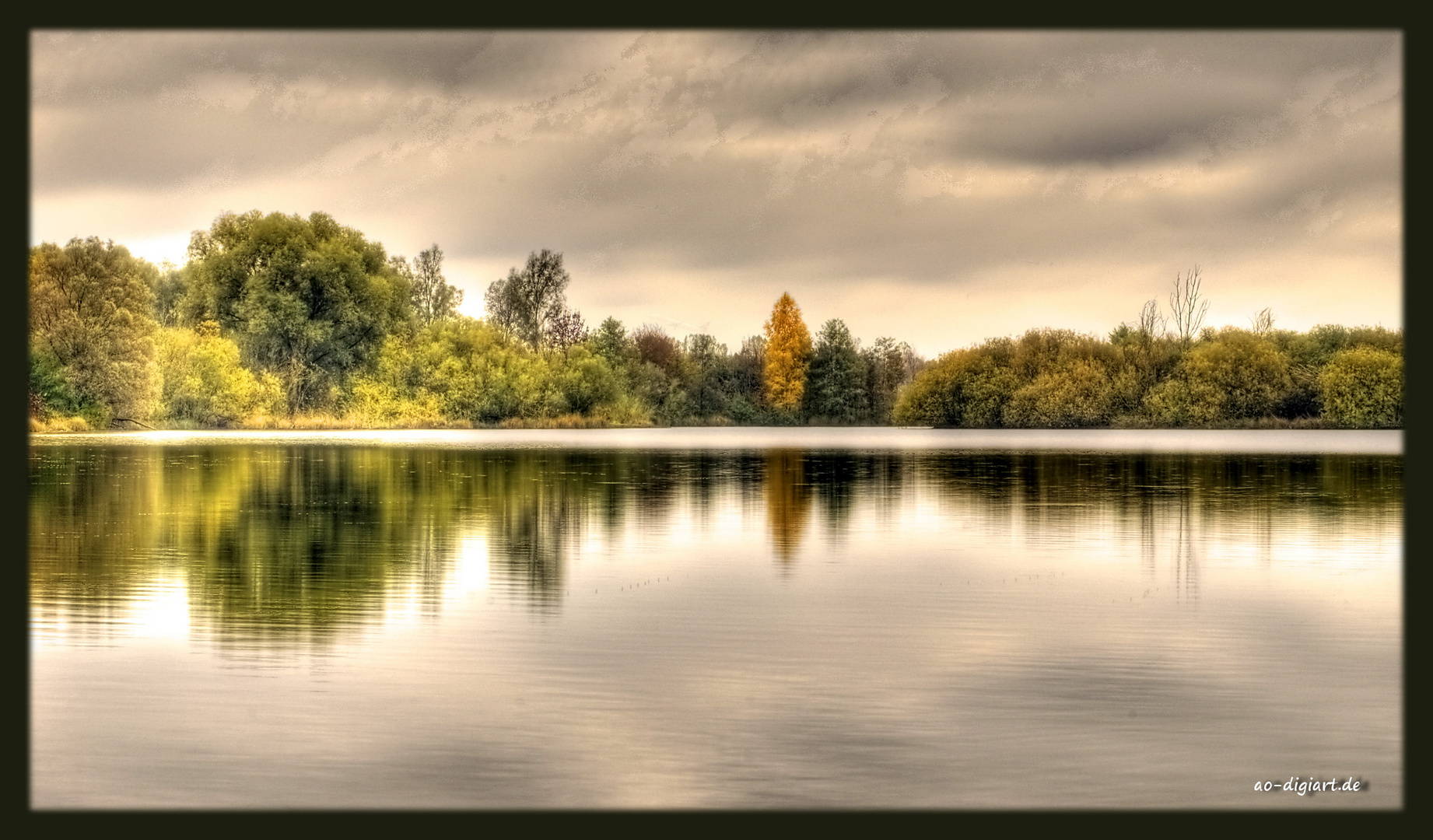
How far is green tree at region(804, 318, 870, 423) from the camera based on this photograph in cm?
10875

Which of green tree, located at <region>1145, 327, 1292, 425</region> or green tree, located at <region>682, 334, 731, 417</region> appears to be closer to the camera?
green tree, located at <region>1145, 327, 1292, 425</region>

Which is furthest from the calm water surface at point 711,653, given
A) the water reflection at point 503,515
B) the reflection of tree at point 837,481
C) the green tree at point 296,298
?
the green tree at point 296,298

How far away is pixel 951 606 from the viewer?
14.2 m

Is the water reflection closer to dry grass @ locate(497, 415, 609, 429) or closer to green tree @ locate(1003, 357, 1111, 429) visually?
green tree @ locate(1003, 357, 1111, 429)

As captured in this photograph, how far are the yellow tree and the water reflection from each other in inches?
2501

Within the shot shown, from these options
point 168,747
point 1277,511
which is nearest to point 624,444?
point 1277,511

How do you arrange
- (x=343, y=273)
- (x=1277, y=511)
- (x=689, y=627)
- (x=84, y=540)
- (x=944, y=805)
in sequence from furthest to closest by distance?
(x=343, y=273) → (x=1277, y=511) → (x=84, y=540) → (x=689, y=627) → (x=944, y=805)

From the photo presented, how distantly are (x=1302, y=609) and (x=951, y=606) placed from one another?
3475 millimetres

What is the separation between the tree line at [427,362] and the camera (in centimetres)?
7000

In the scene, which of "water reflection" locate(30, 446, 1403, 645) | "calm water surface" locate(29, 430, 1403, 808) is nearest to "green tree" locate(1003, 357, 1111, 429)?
"water reflection" locate(30, 446, 1403, 645)

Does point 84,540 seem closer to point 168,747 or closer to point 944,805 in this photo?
point 168,747

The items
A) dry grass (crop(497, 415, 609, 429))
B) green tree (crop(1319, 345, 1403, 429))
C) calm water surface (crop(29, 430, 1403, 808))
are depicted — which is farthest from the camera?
dry grass (crop(497, 415, 609, 429))

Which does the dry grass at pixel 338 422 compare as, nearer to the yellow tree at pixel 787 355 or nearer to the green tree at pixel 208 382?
the green tree at pixel 208 382

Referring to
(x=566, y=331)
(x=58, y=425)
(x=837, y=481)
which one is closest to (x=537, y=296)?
(x=566, y=331)
